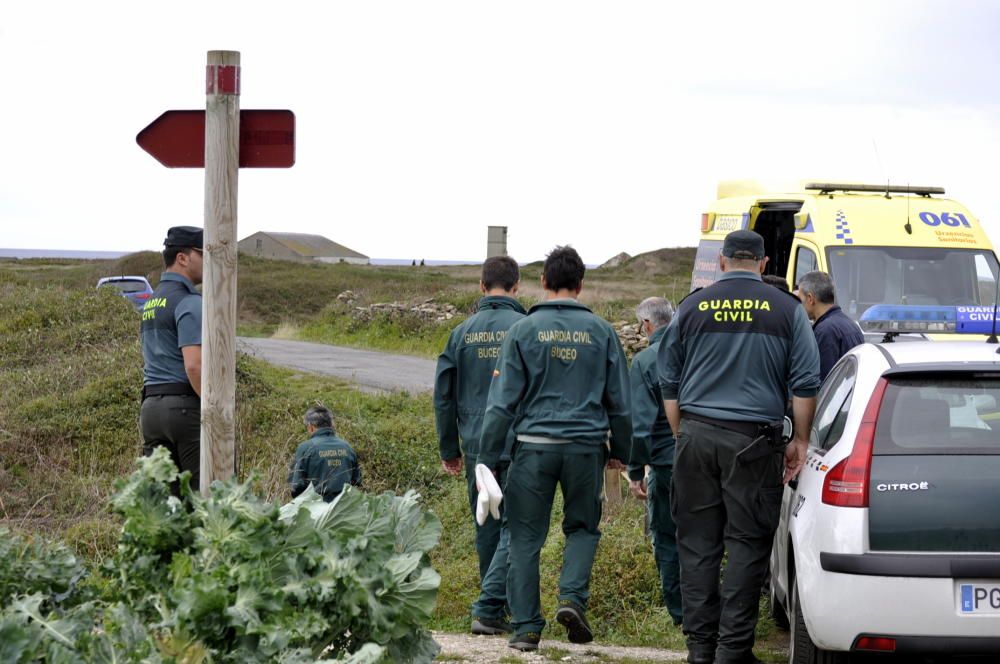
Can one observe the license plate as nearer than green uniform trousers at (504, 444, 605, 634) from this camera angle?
Yes

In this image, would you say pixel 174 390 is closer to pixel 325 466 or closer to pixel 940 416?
pixel 325 466

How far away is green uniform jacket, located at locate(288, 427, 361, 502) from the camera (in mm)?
9977

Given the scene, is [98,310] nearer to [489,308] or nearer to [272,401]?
[272,401]

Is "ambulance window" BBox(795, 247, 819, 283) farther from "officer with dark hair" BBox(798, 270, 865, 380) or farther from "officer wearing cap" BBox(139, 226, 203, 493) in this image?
"officer wearing cap" BBox(139, 226, 203, 493)

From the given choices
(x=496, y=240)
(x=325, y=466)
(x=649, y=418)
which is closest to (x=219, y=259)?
(x=649, y=418)

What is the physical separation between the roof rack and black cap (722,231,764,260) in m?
6.90

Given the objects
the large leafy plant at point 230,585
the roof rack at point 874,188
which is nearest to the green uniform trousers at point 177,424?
the large leafy plant at point 230,585

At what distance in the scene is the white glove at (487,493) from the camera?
21.0ft

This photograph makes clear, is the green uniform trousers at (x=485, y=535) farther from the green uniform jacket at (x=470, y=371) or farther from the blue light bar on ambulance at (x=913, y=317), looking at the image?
the blue light bar on ambulance at (x=913, y=317)

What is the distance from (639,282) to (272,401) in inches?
1844

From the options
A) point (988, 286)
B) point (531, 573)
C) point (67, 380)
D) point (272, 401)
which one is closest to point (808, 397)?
point (531, 573)

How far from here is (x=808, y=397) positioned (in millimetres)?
5961

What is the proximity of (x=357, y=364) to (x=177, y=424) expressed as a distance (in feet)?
64.4

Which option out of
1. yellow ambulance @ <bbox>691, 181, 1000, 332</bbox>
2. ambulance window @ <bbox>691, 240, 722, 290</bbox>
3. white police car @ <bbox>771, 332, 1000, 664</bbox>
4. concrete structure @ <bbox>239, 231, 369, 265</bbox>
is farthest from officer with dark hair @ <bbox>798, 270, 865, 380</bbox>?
concrete structure @ <bbox>239, 231, 369, 265</bbox>
